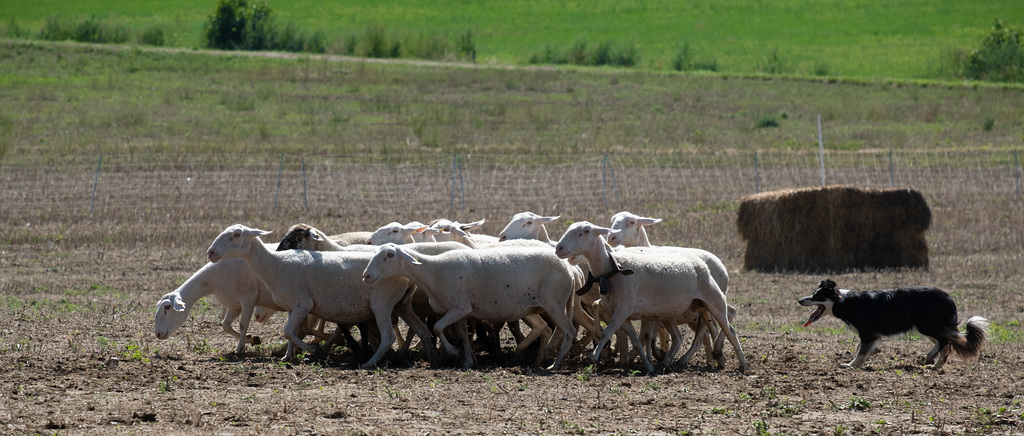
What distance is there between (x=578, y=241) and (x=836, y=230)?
30.5 ft

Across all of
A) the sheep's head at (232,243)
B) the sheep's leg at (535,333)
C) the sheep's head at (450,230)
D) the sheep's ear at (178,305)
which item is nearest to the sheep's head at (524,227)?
the sheep's head at (450,230)

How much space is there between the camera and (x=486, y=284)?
10.6 metres

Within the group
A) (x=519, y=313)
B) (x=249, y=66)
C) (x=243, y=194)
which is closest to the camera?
(x=519, y=313)

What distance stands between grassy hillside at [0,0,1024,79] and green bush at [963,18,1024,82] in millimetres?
3086

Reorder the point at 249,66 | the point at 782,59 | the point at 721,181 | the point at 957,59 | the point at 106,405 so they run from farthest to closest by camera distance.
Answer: the point at 782,59 < the point at 957,59 < the point at 249,66 < the point at 721,181 < the point at 106,405

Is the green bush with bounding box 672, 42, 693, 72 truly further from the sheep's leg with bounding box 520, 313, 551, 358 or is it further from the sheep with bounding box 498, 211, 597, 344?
the sheep's leg with bounding box 520, 313, 551, 358

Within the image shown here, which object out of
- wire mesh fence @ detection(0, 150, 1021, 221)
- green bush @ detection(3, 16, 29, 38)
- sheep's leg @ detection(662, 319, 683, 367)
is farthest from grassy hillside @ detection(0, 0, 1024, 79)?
sheep's leg @ detection(662, 319, 683, 367)

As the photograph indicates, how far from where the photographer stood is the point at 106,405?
27.5 ft

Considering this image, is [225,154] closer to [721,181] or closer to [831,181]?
[721,181]

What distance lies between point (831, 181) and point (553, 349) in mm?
19403

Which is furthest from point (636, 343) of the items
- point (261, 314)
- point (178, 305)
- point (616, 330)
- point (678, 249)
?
point (178, 305)

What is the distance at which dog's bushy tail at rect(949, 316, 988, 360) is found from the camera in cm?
1084

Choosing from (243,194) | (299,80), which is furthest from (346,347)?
(299,80)

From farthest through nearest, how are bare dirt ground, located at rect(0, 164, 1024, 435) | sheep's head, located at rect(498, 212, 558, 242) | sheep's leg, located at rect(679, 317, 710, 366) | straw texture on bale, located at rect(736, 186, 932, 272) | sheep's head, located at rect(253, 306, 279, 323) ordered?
straw texture on bale, located at rect(736, 186, 932, 272), sheep's head, located at rect(498, 212, 558, 242), sheep's head, located at rect(253, 306, 279, 323), sheep's leg, located at rect(679, 317, 710, 366), bare dirt ground, located at rect(0, 164, 1024, 435)
